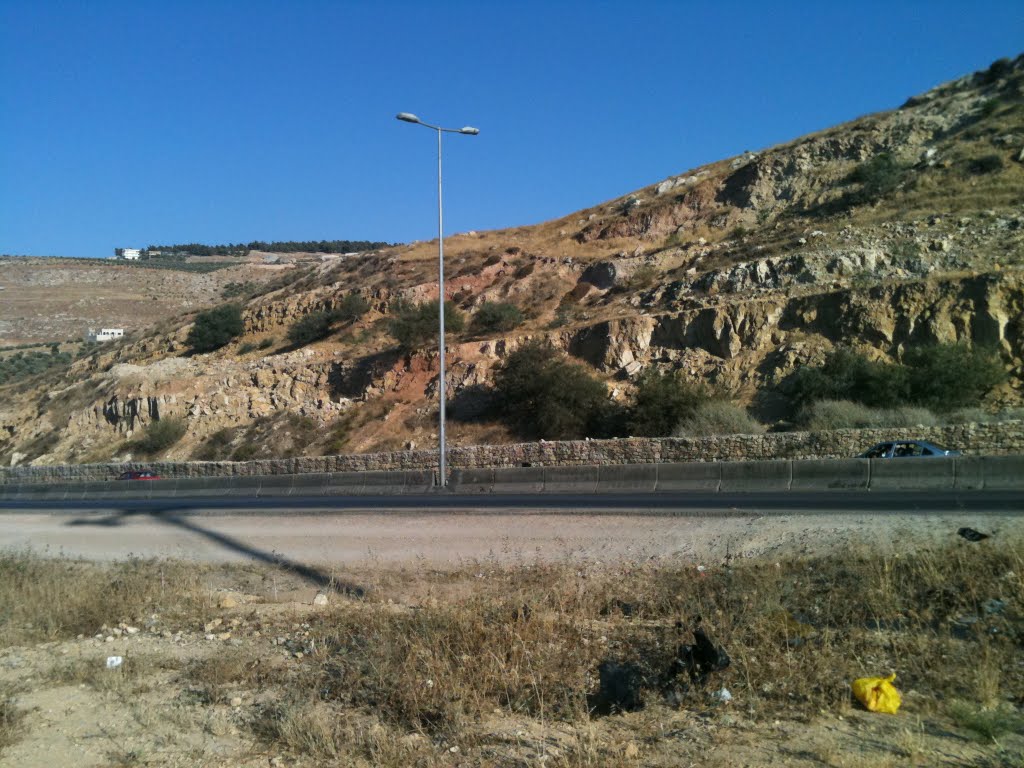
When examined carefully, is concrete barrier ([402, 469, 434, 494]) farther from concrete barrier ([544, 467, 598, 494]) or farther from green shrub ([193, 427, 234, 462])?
green shrub ([193, 427, 234, 462])

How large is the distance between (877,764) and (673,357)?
30.8m

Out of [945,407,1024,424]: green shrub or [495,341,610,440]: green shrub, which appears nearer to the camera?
[945,407,1024,424]: green shrub

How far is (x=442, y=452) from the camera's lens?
25.7 metres

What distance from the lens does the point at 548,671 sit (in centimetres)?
650

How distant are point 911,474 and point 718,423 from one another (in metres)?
10.2

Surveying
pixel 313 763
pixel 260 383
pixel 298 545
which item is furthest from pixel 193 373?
pixel 313 763

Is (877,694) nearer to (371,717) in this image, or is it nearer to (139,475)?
(371,717)

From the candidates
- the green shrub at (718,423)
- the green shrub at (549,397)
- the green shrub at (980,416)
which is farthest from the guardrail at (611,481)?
the green shrub at (549,397)

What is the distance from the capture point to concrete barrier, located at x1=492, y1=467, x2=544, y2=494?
2464 centimetres

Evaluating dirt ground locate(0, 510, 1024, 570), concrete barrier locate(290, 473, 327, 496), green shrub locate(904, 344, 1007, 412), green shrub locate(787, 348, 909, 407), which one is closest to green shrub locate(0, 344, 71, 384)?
concrete barrier locate(290, 473, 327, 496)

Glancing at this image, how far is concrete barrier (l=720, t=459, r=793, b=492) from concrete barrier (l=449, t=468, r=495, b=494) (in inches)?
294

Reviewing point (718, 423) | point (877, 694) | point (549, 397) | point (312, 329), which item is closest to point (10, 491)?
point (312, 329)

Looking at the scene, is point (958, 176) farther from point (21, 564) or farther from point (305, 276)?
point (305, 276)

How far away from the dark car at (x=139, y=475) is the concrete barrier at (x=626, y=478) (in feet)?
71.6
